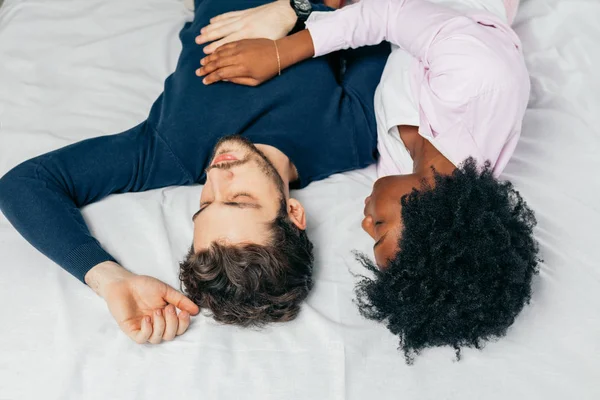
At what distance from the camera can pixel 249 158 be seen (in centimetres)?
140

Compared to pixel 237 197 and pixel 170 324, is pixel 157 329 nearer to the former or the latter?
pixel 170 324

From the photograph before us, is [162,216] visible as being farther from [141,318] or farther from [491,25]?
[491,25]

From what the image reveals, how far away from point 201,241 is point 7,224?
0.46 metres

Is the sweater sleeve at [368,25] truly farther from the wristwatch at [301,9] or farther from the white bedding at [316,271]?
the white bedding at [316,271]

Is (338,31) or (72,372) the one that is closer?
(72,372)

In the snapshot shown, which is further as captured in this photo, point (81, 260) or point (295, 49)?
point (295, 49)

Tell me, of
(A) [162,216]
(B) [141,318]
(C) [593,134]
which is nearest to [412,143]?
(C) [593,134]

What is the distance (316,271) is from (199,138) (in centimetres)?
40

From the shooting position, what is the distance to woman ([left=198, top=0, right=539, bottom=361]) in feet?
3.76

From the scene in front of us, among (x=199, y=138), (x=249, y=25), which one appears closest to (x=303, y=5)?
(x=249, y=25)

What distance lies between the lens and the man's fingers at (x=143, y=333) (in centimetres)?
122

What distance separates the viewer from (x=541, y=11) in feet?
5.77

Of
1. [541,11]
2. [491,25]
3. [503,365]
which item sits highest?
[491,25]

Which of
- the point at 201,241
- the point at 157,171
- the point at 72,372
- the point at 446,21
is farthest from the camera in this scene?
the point at 157,171
